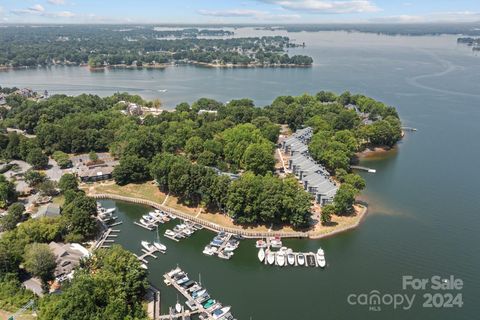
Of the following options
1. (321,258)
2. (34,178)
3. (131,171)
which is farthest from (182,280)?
(34,178)

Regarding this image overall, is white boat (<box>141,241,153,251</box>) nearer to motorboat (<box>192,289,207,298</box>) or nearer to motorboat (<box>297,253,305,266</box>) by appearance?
motorboat (<box>192,289,207,298</box>)

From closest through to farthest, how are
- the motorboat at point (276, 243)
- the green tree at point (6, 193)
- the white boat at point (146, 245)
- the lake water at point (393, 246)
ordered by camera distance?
the lake water at point (393, 246), the motorboat at point (276, 243), the white boat at point (146, 245), the green tree at point (6, 193)

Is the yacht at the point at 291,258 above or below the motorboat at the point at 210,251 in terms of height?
above

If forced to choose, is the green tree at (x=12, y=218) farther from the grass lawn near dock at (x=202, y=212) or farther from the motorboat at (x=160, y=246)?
the motorboat at (x=160, y=246)

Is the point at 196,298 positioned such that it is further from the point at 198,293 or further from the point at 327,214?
the point at 327,214

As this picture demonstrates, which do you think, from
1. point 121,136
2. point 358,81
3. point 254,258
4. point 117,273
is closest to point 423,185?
point 254,258

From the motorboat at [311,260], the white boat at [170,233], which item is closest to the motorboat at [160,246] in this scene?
the white boat at [170,233]

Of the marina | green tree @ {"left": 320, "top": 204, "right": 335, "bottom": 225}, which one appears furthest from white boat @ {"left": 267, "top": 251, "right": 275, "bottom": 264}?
green tree @ {"left": 320, "top": 204, "right": 335, "bottom": 225}
